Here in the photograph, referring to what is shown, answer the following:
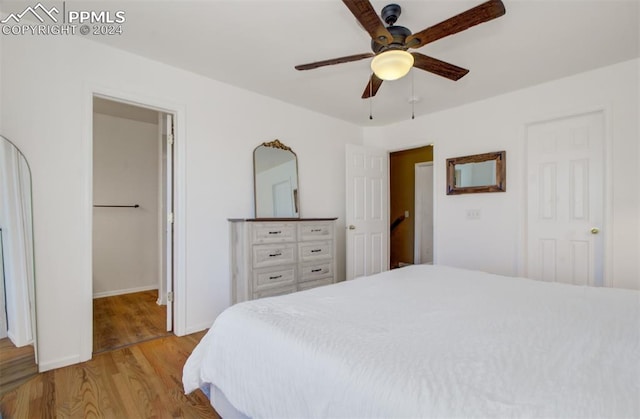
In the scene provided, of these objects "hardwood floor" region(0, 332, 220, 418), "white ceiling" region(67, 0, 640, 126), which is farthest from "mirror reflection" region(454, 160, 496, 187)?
"hardwood floor" region(0, 332, 220, 418)

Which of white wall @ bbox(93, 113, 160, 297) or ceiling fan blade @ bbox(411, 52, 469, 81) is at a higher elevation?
ceiling fan blade @ bbox(411, 52, 469, 81)

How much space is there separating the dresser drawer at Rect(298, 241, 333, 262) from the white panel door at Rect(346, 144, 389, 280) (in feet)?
1.85

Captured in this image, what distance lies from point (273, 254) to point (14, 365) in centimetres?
182

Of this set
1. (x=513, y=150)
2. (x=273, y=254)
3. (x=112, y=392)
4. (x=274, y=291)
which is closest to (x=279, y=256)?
(x=273, y=254)

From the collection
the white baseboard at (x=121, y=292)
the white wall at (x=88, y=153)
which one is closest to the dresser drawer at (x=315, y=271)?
the white wall at (x=88, y=153)

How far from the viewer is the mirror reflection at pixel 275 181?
3238 mm

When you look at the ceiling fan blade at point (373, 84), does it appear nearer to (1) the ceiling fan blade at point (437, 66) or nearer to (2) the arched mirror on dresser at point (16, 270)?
(1) the ceiling fan blade at point (437, 66)

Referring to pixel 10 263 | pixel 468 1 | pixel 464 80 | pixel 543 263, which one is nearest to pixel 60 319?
pixel 10 263

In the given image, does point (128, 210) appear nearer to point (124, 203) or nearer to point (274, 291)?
point (124, 203)

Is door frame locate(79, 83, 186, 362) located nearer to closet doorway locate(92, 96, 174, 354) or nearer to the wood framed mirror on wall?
closet doorway locate(92, 96, 174, 354)

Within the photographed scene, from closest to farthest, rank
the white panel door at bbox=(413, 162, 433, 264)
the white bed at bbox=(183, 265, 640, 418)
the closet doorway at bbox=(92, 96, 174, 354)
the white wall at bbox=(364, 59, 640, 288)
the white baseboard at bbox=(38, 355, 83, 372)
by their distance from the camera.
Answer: the white bed at bbox=(183, 265, 640, 418) < the white baseboard at bbox=(38, 355, 83, 372) < the white wall at bbox=(364, 59, 640, 288) < the closet doorway at bbox=(92, 96, 174, 354) < the white panel door at bbox=(413, 162, 433, 264)

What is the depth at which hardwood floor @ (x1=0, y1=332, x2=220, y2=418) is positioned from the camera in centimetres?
168

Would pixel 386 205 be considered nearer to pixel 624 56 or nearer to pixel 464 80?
pixel 464 80

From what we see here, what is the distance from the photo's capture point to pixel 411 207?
5.80m
